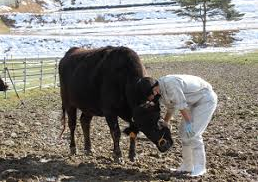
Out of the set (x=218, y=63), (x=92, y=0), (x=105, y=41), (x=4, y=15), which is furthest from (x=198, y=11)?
(x=92, y=0)

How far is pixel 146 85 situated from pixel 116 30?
187 feet

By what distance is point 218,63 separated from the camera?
33312 millimetres

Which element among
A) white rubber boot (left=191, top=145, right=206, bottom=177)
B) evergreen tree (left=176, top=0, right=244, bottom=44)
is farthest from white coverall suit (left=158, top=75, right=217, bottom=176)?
evergreen tree (left=176, top=0, right=244, bottom=44)

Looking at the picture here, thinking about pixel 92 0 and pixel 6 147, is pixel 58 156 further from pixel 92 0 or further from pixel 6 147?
pixel 92 0

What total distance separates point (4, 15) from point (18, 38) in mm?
24426

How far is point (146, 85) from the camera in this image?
7.56 meters

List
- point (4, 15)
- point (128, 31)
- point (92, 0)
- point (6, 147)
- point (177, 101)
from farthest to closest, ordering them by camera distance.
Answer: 1. point (92, 0)
2. point (4, 15)
3. point (128, 31)
4. point (6, 147)
5. point (177, 101)

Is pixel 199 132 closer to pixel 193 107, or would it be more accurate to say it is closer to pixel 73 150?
pixel 193 107

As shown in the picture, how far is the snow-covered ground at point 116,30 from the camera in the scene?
1916 inches

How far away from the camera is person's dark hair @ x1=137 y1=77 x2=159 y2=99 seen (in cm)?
753

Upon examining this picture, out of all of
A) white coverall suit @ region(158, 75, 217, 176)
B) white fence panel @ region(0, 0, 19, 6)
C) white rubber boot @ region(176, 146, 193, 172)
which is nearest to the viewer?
white coverall suit @ region(158, 75, 217, 176)

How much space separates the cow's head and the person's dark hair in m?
0.17

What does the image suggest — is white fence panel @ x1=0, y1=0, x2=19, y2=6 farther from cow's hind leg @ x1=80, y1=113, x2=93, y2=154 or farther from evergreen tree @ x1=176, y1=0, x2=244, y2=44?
cow's hind leg @ x1=80, y1=113, x2=93, y2=154

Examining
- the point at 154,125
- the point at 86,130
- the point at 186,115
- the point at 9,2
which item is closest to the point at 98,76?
the point at 86,130
